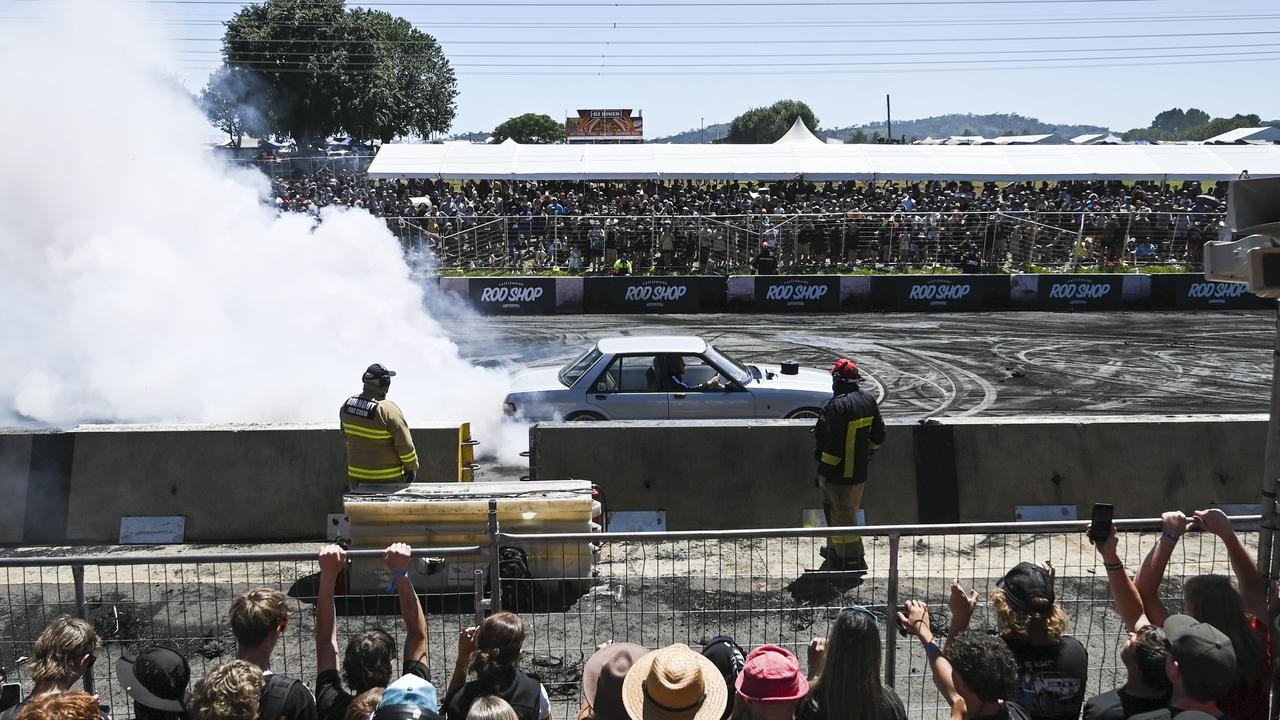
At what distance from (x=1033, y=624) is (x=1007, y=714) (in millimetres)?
613

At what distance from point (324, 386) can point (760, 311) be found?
1305cm

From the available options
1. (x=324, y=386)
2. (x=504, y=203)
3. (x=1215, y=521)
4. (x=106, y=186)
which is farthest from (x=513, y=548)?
(x=504, y=203)

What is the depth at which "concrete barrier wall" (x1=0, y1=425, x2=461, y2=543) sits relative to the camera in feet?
30.6

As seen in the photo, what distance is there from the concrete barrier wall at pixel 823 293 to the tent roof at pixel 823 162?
1102 centimetres

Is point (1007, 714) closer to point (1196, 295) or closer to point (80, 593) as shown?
point (80, 593)

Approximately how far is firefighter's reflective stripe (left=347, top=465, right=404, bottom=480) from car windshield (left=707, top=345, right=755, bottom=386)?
460 centimetres

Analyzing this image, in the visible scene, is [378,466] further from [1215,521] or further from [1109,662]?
[1215,521]

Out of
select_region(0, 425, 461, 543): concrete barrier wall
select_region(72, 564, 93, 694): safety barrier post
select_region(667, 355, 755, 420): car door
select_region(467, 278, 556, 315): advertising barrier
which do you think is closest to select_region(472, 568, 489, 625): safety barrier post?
select_region(72, 564, 93, 694): safety barrier post

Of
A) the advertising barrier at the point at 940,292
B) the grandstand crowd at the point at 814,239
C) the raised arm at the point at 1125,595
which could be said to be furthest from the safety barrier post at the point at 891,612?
the grandstand crowd at the point at 814,239

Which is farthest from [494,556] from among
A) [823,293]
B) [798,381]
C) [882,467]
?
[823,293]

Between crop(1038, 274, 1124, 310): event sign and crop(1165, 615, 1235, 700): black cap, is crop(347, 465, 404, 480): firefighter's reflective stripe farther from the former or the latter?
crop(1038, 274, 1124, 310): event sign

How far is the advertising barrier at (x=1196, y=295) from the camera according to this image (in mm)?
23547

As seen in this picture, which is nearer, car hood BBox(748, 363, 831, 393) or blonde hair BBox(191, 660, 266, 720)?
blonde hair BBox(191, 660, 266, 720)

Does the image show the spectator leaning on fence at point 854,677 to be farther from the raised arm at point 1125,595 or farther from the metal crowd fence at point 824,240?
the metal crowd fence at point 824,240
